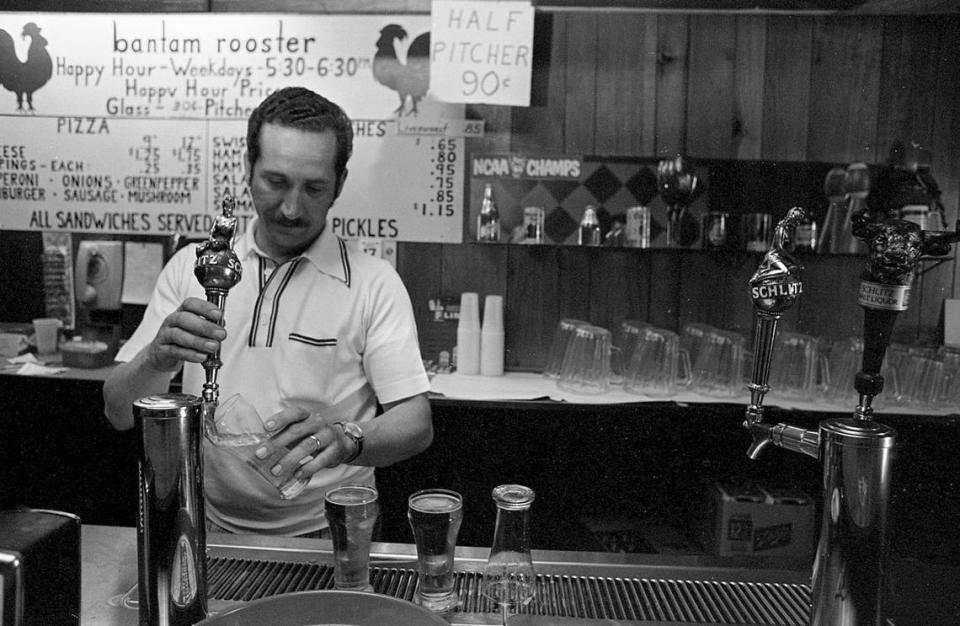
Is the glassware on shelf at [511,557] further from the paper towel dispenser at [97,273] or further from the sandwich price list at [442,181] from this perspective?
the paper towel dispenser at [97,273]

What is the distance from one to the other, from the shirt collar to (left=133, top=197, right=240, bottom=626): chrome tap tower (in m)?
0.93

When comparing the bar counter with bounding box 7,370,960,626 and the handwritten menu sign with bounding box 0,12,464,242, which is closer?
the bar counter with bounding box 7,370,960,626

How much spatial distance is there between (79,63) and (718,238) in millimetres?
2770

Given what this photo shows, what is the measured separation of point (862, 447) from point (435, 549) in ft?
1.66

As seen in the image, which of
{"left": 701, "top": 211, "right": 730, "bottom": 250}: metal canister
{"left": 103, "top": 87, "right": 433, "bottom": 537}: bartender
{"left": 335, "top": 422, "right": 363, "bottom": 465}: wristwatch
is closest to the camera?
{"left": 335, "top": 422, "right": 363, "bottom": 465}: wristwatch

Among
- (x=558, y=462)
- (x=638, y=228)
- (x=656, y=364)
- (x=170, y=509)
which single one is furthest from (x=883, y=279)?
(x=638, y=228)

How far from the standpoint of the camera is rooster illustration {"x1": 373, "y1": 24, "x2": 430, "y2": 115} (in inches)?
120

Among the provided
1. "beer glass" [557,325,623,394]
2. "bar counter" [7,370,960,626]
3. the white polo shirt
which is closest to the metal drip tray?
the white polo shirt

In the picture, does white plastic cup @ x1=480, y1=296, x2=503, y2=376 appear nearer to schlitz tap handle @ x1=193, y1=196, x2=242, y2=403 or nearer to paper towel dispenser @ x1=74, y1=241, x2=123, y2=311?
paper towel dispenser @ x1=74, y1=241, x2=123, y2=311

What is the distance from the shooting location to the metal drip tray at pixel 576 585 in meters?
0.95

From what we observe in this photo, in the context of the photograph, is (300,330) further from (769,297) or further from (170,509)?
(769,297)

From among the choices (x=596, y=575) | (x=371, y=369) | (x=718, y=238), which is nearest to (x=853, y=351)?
(x=718, y=238)

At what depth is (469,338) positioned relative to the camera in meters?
3.03

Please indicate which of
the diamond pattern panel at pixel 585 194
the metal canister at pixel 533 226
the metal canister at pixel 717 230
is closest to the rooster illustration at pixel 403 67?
the diamond pattern panel at pixel 585 194
